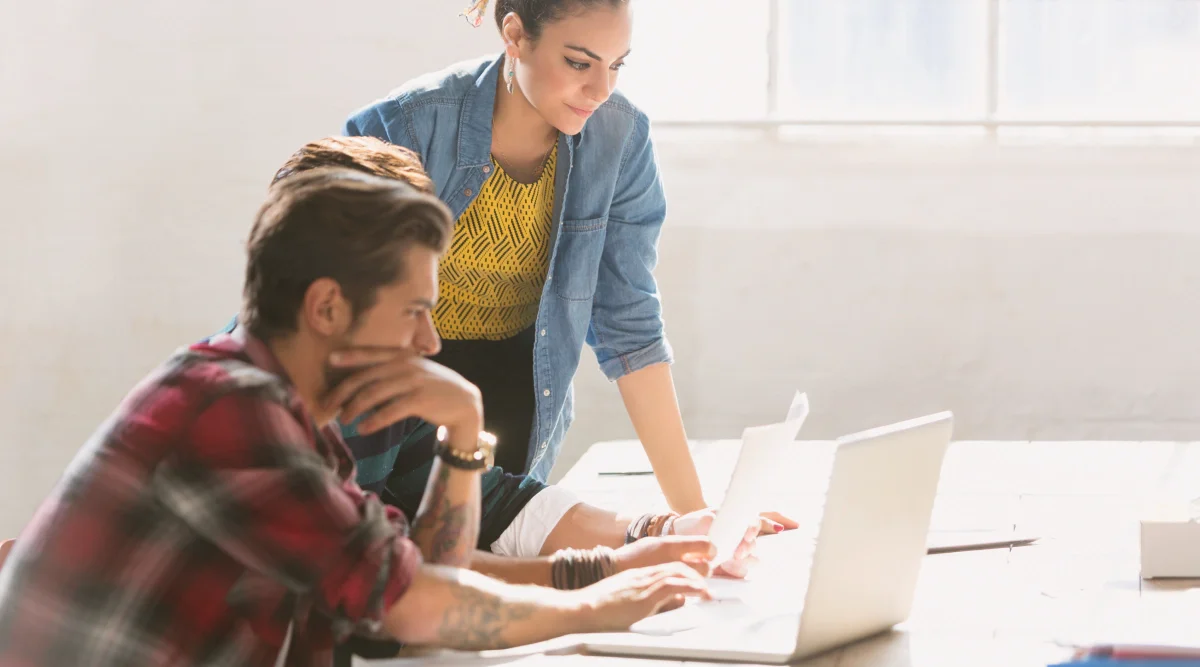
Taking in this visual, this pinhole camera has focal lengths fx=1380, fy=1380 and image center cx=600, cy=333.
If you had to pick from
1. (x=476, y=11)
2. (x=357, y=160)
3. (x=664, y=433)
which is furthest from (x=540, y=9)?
(x=664, y=433)

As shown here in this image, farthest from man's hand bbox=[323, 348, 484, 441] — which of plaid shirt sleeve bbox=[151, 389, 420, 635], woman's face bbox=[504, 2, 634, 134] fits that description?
woman's face bbox=[504, 2, 634, 134]

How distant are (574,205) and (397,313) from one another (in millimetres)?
792

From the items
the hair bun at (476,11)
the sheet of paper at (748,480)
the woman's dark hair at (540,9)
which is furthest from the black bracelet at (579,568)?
the hair bun at (476,11)

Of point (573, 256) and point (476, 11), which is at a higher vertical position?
point (476, 11)

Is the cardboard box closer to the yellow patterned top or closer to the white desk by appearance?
the white desk

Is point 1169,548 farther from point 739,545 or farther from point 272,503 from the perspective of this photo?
point 272,503

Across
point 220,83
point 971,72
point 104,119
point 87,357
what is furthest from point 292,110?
point 971,72

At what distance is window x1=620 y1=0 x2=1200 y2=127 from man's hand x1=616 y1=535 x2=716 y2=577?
2.86 metres

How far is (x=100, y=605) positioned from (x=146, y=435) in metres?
0.14

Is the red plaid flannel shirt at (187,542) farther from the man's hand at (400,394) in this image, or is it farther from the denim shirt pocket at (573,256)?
the denim shirt pocket at (573,256)

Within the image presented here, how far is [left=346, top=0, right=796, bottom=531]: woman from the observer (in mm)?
1964

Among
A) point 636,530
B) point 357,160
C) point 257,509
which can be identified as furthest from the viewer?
point 636,530

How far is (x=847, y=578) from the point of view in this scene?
1287 millimetres

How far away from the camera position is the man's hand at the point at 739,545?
5.30ft
